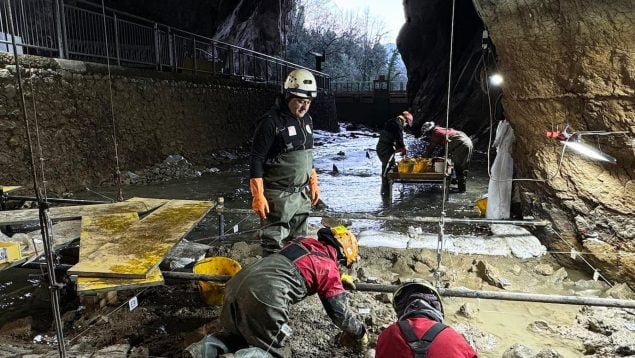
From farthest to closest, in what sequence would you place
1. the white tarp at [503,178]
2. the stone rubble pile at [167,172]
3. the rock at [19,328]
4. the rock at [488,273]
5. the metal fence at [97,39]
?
the stone rubble pile at [167,172], the metal fence at [97,39], the white tarp at [503,178], the rock at [488,273], the rock at [19,328]

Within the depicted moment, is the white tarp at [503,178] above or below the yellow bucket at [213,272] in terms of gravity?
above

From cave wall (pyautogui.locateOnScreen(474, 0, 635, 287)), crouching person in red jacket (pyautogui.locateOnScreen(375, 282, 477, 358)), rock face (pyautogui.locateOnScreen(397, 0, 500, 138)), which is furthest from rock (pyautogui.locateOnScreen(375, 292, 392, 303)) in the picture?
rock face (pyautogui.locateOnScreen(397, 0, 500, 138))

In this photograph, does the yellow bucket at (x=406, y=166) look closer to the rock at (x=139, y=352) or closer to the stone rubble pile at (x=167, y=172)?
the rock at (x=139, y=352)

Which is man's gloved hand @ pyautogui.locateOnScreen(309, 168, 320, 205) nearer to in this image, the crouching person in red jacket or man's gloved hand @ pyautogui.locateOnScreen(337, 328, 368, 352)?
man's gloved hand @ pyautogui.locateOnScreen(337, 328, 368, 352)

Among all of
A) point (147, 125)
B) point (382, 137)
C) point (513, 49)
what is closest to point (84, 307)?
point (513, 49)

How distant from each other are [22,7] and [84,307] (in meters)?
7.00

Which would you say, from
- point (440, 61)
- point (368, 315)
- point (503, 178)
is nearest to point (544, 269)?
point (503, 178)

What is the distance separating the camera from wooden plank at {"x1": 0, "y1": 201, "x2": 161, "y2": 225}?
368 cm

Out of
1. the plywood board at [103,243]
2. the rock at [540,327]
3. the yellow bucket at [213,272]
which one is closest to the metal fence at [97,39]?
the plywood board at [103,243]

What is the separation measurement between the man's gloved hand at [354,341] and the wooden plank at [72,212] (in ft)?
7.73

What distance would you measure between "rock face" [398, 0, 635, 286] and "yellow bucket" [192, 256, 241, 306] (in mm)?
3922

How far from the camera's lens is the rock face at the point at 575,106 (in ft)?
14.7

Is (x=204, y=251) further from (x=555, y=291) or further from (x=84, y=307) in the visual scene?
(x=555, y=291)

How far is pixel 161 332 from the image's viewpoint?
3.39m
